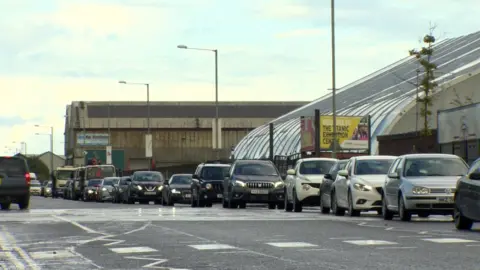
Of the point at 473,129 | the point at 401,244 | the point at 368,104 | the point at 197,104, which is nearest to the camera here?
the point at 401,244

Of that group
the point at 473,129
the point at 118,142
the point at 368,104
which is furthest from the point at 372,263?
the point at 118,142

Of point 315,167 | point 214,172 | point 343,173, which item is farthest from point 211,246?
point 214,172

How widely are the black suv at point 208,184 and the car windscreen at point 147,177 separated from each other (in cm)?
1232

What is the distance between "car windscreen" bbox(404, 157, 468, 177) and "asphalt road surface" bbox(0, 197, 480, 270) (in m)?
1.43

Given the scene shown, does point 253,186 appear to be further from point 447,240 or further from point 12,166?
point 447,240

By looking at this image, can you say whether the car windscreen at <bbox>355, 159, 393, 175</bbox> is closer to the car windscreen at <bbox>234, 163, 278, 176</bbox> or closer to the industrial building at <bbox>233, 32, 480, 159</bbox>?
the car windscreen at <bbox>234, 163, 278, 176</bbox>

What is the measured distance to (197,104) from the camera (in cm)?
15262

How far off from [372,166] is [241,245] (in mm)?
13713

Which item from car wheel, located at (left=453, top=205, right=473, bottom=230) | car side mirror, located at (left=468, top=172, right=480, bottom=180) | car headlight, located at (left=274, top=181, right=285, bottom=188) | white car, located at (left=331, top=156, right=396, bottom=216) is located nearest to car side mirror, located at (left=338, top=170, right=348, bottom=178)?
white car, located at (left=331, top=156, right=396, bottom=216)

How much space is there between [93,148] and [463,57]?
2629 inches

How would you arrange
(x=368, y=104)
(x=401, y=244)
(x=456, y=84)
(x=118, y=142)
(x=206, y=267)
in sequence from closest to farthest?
(x=206, y=267) < (x=401, y=244) < (x=456, y=84) < (x=368, y=104) < (x=118, y=142)

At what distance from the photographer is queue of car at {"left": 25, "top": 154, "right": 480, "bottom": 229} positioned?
2536 cm

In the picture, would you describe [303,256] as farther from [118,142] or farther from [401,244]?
[118,142]

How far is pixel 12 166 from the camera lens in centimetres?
4034
